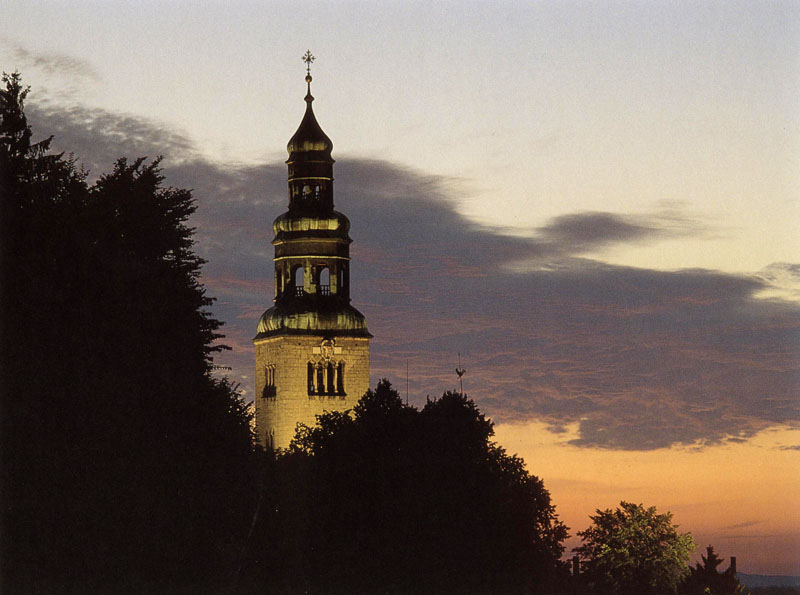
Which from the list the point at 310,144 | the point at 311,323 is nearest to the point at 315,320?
the point at 311,323

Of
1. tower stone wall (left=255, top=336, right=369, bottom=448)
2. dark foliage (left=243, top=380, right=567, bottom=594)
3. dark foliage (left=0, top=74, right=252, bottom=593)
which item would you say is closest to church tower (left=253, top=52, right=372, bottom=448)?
tower stone wall (left=255, top=336, right=369, bottom=448)

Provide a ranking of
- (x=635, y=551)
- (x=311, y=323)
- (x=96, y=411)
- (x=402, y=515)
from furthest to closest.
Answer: (x=311, y=323) → (x=635, y=551) → (x=402, y=515) → (x=96, y=411)

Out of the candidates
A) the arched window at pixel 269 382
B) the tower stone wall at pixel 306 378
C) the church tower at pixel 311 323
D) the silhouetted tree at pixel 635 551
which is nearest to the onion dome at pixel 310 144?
the church tower at pixel 311 323

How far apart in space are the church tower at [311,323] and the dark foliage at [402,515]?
5566 centimetres

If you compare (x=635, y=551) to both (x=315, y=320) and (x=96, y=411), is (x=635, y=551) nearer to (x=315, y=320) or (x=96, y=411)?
(x=315, y=320)

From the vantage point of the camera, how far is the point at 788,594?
128875 mm

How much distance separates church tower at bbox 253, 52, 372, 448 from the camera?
6029 inches

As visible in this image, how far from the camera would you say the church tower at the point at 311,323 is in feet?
502

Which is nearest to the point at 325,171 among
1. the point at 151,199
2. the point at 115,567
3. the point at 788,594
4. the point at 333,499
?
the point at 788,594

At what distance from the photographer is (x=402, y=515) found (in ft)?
276

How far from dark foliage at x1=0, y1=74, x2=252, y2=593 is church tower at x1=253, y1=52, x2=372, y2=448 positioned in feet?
312

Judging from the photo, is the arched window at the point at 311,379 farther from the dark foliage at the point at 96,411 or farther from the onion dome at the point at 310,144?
the dark foliage at the point at 96,411

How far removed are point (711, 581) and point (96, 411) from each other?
97.0 m

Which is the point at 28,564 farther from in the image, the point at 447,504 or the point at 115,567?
the point at 447,504
